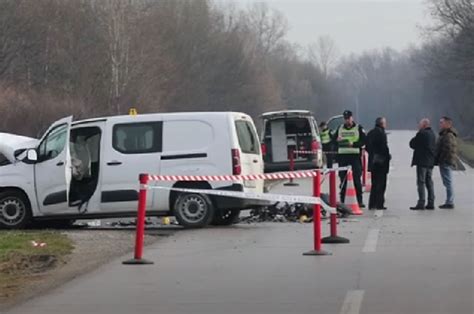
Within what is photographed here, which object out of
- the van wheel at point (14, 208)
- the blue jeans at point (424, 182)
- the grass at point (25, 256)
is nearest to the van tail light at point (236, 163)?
the grass at point (25, 256)

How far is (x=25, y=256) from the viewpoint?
13977 millimetres

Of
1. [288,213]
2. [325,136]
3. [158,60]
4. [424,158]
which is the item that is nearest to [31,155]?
[288,213]

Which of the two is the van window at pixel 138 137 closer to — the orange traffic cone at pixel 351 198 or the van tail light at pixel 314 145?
the orange traffic cone at pixel 351 198

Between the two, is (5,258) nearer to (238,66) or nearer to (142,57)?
(142,57)

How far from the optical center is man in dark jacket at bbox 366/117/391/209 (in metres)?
20.7

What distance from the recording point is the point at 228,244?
591 inches

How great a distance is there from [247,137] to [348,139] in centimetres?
355

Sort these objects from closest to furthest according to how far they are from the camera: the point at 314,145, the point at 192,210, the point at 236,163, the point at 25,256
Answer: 1. the point at 25,256
2. the point at 236,163
3. the point at 192,210
4. the point at 314,145

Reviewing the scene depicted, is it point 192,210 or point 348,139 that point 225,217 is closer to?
point 192,210

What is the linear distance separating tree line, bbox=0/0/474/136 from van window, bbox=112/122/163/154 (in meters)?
21.5

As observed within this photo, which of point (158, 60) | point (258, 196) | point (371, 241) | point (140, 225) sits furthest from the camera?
point (158, 60)

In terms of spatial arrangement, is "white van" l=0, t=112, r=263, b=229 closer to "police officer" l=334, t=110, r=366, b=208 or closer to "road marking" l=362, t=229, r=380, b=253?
"road marking" l=362, t=229, r=380, b=253

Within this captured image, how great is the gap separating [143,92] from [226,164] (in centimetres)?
4082

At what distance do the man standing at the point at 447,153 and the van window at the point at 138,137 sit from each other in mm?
6321
